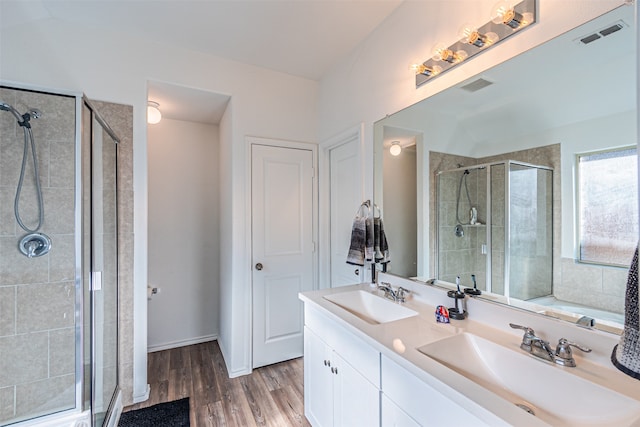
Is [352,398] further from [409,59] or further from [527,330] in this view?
[409,59]

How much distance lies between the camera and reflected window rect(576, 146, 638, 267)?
0.89 metres

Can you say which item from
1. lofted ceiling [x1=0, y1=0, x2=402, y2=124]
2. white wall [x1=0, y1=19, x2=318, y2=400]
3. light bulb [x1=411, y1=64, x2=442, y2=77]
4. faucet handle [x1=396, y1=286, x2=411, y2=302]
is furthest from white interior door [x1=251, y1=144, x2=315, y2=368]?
light bulb [x1=411, y1=64, x2=442, y2=77]

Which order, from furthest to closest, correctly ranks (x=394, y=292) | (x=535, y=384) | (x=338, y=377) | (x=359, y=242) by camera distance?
1. (x=359, y=242)
2. (x=394, y=292)
3. (x=338, y=377)
4. (x=535, y=384)

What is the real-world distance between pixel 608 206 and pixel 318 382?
1.55 metres

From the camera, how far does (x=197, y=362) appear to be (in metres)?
2.59

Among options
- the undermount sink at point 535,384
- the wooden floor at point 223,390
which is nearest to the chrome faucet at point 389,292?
the undermount sink at point 535,384

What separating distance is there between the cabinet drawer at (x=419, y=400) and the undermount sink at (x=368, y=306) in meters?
0.51

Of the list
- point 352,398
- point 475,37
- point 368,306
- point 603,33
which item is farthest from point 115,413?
point 603,33

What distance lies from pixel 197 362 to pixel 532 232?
2816mm

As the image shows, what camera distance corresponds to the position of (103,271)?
180 centimetres

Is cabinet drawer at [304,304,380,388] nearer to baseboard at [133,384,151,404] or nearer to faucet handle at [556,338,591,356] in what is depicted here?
faucet handle at [556,338,591,356]

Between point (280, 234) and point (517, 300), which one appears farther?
point (280, 234)

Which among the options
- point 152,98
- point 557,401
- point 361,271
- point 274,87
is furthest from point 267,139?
point 557,401

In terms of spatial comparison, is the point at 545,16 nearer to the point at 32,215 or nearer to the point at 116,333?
the point at 32,215
